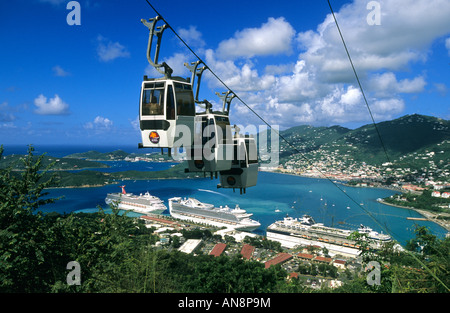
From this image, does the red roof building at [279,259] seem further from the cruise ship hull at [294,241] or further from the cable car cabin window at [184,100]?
the cable car cabin window at [184,100]

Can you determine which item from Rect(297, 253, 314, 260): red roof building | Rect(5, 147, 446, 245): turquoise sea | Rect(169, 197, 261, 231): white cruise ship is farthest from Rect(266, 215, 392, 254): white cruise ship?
Rect(169, 197, 261, 231): white cruise ship

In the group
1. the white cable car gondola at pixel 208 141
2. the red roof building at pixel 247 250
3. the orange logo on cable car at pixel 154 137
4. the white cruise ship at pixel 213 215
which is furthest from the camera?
the white cruise ship at pixel 213 215

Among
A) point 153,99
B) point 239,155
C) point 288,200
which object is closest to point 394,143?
point 288,200

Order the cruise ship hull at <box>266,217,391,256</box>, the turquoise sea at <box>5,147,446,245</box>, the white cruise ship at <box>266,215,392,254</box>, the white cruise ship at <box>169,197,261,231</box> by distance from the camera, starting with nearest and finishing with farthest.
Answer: the cruise ship hull at <box>266,217,391,256</box> < the white cruise ship at <box>266,215,392,254</box> < the white cruise ship at <box>169,197,261,231</box> < the turquoise sea at <box>5,147,446,245</box>

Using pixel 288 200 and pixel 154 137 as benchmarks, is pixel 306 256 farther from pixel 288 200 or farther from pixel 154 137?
pixel 288 200

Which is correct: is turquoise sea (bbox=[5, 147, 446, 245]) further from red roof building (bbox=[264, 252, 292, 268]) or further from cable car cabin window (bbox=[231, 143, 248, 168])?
cable car cabin window (bbox=[231, 143, 248, 168])

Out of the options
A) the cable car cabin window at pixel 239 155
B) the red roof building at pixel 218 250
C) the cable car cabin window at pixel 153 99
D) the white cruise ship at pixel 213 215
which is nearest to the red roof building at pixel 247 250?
the red roof building at pixel 218 250
